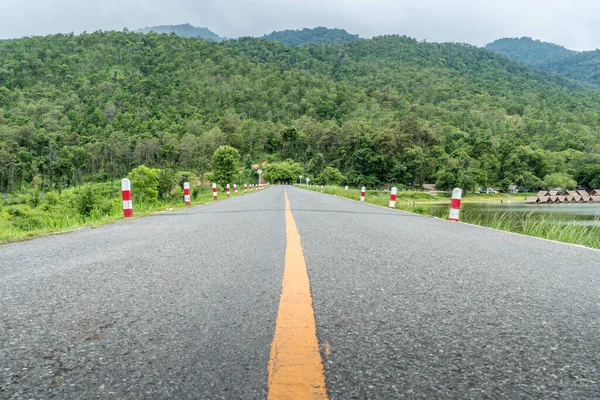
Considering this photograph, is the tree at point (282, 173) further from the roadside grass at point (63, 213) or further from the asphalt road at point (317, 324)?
the asphalt road at point (317, 324)

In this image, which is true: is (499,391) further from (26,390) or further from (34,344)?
(34,344)

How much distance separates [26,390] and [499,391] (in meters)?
1.64

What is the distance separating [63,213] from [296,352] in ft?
101

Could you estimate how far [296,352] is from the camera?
154 centimetres

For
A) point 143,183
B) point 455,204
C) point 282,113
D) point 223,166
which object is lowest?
point 143,183

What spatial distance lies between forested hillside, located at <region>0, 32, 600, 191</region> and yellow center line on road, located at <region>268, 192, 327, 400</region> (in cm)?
7568

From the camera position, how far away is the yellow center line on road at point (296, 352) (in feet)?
4.18

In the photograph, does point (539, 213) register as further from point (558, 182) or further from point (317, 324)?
point (558, 182)

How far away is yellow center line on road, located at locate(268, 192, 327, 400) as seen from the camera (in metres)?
1.27

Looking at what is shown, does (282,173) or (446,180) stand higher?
(282,173)

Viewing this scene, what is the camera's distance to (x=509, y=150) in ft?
282

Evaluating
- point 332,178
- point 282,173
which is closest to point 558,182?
point 332,178

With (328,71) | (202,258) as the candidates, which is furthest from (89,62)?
(202,258)

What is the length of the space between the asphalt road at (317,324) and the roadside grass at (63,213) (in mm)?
3051
